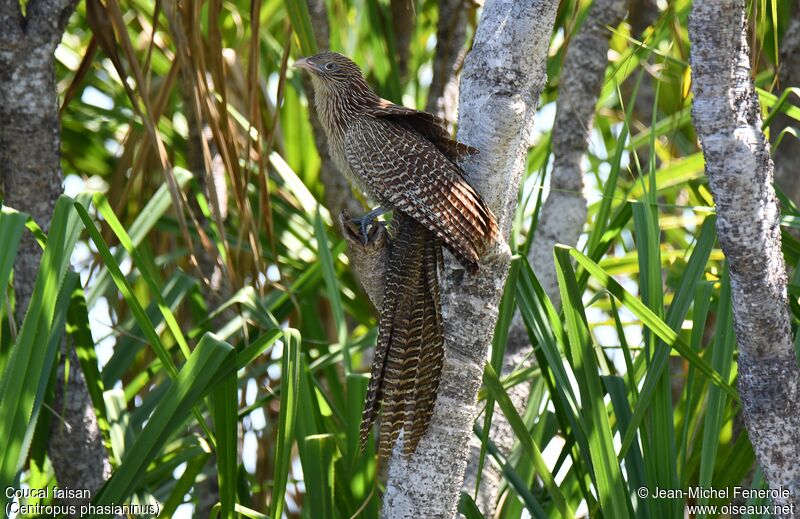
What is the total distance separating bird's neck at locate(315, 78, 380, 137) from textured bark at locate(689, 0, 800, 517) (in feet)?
3.27

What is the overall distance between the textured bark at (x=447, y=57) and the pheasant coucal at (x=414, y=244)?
1.07 metres

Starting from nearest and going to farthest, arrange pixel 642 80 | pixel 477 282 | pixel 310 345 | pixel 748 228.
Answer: pixel 748 228
pixel 477 282
pixel 310 345
pixel 642 80

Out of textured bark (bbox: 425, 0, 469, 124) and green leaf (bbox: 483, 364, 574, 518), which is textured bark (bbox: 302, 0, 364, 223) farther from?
green leaf (bbox: 483, 364, 574, 518)

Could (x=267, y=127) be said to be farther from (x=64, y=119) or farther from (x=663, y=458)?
(x=663, y=458)

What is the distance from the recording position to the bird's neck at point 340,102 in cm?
233

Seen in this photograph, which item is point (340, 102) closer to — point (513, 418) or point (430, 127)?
point (430, 127)

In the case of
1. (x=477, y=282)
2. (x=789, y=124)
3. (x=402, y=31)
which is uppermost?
(x=402, y=31)

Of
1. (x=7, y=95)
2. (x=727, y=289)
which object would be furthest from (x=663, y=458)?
(x=7, y=95)

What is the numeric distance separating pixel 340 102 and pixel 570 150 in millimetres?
735

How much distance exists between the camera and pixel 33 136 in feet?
7.07

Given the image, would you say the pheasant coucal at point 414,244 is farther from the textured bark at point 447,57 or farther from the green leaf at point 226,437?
the textured bark at point 447,57

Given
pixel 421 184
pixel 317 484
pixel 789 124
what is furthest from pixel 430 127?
pixel 789 124

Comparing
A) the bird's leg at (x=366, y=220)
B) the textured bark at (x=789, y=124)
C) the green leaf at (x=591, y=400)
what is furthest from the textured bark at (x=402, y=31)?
the green leaf at (x=591, y=400)

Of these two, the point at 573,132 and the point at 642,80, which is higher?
the point at 642,80
